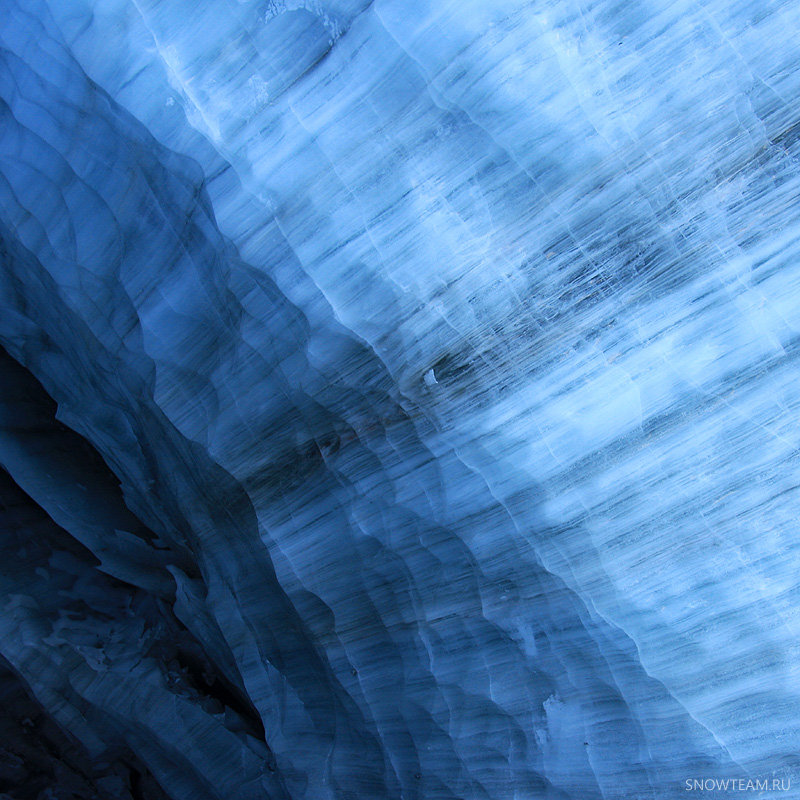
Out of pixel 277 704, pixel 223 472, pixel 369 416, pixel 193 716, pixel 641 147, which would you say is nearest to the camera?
pixel 641 147

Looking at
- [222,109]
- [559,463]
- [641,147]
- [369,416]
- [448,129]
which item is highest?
[222,109]

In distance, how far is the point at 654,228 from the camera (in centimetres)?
130

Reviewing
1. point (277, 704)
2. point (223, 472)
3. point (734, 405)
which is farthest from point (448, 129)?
point (277, 704)

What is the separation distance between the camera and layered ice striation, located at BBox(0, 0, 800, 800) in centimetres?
127

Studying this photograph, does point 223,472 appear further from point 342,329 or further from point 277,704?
point 277,704

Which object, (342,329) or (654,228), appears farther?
(342,329)

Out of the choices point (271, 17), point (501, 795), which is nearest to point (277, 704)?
point (501, 795)

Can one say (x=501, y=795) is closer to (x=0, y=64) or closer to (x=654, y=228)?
(x=654, y=228)

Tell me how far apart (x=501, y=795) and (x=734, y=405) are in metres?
1.00

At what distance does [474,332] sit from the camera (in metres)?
1.38

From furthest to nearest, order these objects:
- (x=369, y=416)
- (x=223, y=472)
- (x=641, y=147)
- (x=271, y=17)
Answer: (x=223, y=472) < (x=369, y=416) < (x=271, y=17) < (x=641, y=147)

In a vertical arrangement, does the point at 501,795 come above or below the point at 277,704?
below

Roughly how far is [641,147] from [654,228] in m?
0.15

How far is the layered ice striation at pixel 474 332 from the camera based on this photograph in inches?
49.8
